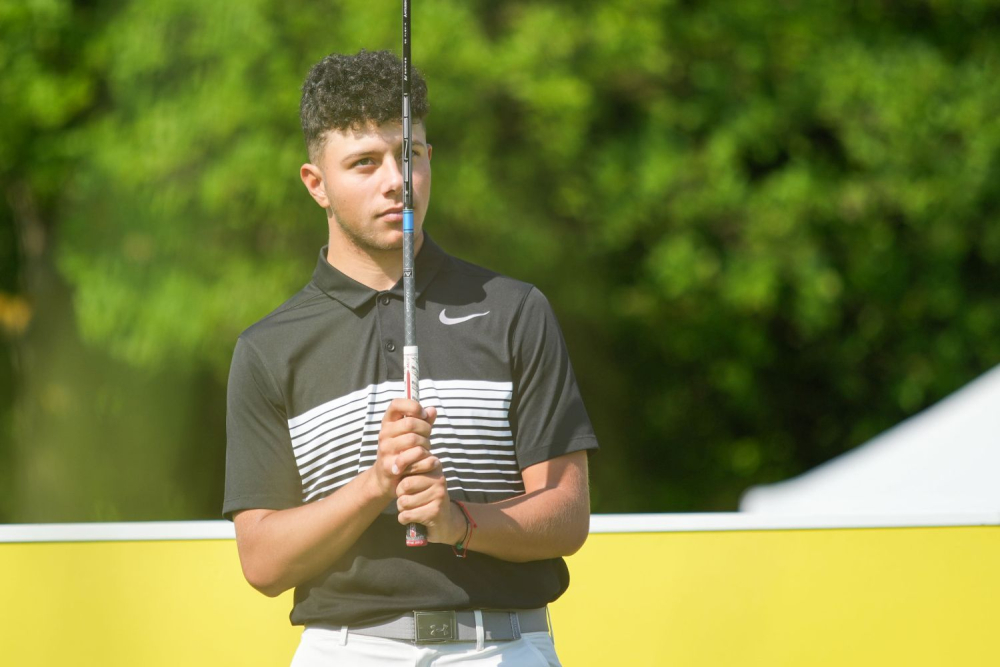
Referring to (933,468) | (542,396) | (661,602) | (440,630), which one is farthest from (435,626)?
(933,468)

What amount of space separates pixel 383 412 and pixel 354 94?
1.55 feet

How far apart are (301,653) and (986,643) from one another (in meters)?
1.64

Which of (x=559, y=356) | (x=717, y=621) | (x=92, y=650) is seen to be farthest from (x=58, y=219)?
(x=559, y=356)

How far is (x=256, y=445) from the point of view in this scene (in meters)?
1.76

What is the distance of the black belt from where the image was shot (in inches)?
66.4

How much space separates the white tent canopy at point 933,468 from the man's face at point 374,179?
2.22 m

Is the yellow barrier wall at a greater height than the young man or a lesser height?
lesser

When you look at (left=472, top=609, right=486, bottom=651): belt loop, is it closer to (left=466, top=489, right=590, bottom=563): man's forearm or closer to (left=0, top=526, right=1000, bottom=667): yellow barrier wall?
(left=466, top=489, right=590, bottom=563): man's forearm

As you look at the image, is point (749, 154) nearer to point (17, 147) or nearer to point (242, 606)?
point (17, 147)

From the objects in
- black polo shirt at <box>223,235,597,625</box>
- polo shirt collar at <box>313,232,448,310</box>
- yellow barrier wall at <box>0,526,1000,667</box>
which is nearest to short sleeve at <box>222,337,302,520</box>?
black polo shirt at <box>223,235,597,625</box>

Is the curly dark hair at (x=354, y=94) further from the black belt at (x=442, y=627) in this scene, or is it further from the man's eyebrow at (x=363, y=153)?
the black belt at (x=442, y=627)

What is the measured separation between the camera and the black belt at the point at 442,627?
1.69m

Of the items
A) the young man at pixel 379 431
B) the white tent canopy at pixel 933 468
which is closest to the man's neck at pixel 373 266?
the young man at pixel 379 431

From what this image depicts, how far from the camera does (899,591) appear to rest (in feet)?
8.80
